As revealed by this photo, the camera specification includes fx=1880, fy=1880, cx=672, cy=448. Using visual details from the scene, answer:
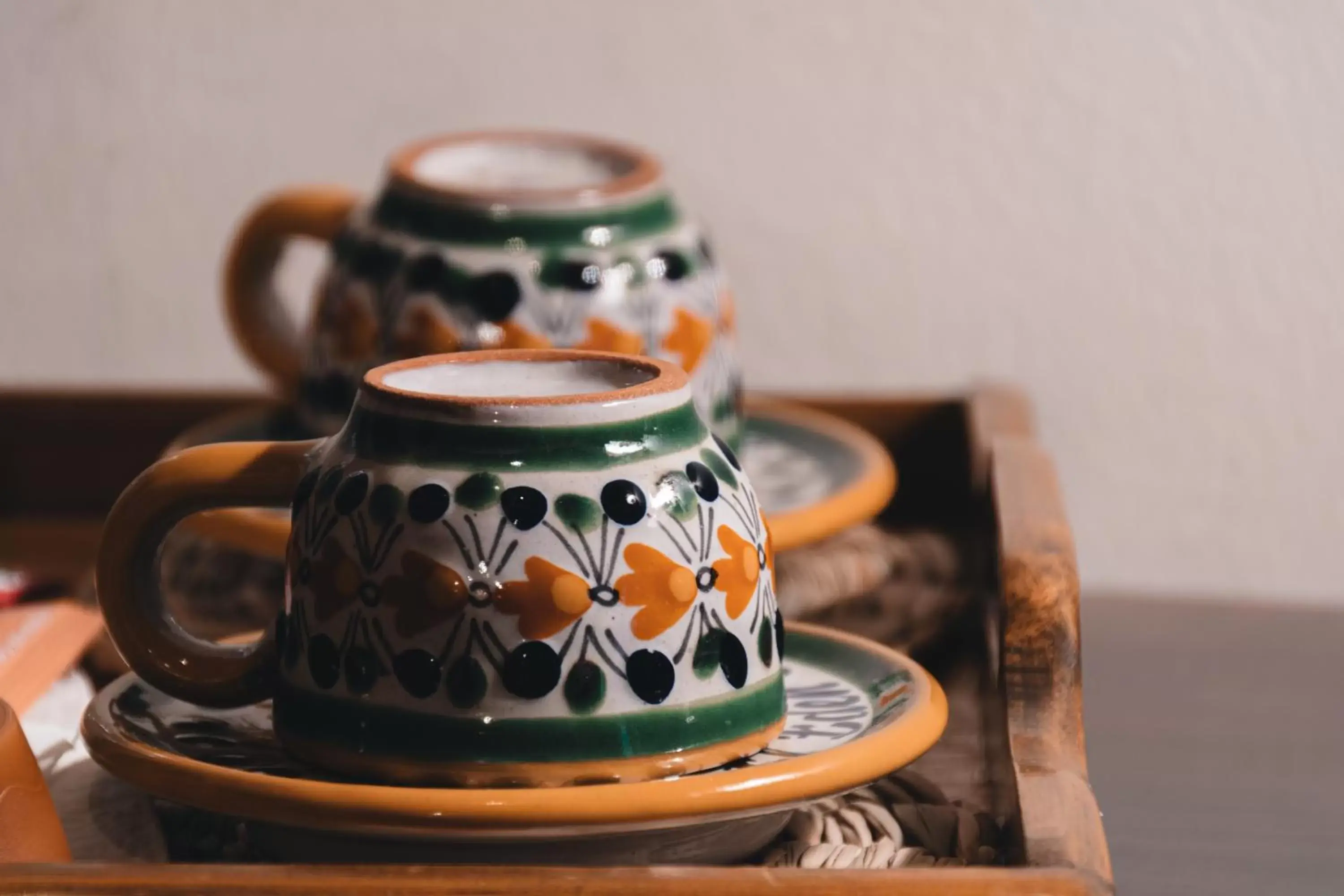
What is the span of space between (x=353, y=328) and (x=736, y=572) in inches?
9.7

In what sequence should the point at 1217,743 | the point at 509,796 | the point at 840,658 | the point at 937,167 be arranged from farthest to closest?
the point at 937,167 < the point at 1217,743 < the point at 840,658 < the point at 509,796

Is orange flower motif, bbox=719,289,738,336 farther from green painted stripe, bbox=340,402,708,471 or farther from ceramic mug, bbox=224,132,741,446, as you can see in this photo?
green painted stripe, bbox=340,402,708,471

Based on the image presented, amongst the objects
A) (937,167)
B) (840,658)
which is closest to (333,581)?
(840,658)

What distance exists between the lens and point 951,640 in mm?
690

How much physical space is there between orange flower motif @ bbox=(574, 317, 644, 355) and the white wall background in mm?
442

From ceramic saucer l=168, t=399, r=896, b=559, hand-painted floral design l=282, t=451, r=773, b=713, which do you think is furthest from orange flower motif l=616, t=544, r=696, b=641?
ceramic saucer l=168, t=399, r=896, b=559

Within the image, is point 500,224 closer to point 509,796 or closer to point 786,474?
point 786,474

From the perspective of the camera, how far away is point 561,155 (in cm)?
69

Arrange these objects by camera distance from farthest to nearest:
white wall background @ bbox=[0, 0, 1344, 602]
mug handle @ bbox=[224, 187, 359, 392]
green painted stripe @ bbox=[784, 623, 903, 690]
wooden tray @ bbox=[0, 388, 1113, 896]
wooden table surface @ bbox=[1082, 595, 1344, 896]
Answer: white wall background @ bbox=[0, 0, 1344, 602]
mug handle @ bbox=[224, 187, 359, 392]
wooden table surface @ bbox=[1082, 595, 1344, 896]
green painted stripe @ bbox=[784, 623, 903, 690]
wooden tray @ bbox=[0, 388, 1113, 896]

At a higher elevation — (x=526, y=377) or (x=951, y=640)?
(x=526, y=377)

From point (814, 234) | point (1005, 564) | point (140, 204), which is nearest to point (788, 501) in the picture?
point (1005, 564)

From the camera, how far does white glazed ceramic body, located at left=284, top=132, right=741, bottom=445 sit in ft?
1.97

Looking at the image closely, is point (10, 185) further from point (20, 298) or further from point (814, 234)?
point (814, 234)

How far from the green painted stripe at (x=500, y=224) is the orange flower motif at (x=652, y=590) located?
0.23 m
